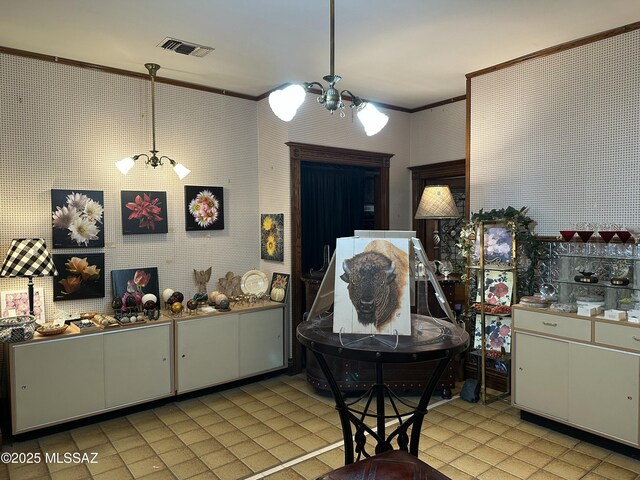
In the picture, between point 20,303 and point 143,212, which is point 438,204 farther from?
point 20,303

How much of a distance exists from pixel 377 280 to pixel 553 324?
1.96m

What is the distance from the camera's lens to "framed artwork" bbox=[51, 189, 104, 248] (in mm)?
3717

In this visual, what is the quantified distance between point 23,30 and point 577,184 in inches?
166

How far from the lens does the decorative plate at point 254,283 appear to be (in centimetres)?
470

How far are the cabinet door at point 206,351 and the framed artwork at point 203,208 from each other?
3.09ft

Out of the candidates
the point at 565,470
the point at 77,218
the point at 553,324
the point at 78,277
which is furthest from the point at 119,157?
the point at 565,470

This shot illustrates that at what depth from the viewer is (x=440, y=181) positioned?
5.46 m

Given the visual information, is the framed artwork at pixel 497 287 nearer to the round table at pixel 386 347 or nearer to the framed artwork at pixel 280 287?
the framed artwork at pixel 280 287

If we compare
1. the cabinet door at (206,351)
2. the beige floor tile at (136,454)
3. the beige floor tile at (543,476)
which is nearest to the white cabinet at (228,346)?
the cabinet door at (206,351)

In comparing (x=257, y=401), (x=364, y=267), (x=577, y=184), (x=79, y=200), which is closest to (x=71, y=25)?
(x=79, y=200)

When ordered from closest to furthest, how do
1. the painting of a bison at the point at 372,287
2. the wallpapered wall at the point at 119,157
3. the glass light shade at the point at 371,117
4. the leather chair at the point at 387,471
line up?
1. the leather chair at the point at 387,471
2. the painting of a bison at the point at 372,287
3. the glass light shade at the point at 371,117
4. the wallpapered wall at the point at 119,157

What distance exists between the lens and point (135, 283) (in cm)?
410

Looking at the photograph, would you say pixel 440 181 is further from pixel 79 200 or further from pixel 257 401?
pixel 79 200

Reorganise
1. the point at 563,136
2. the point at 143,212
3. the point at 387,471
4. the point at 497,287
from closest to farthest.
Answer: the point at 387,471 < the point at 563,136 < the point at 497,287 < the point at 143,212
